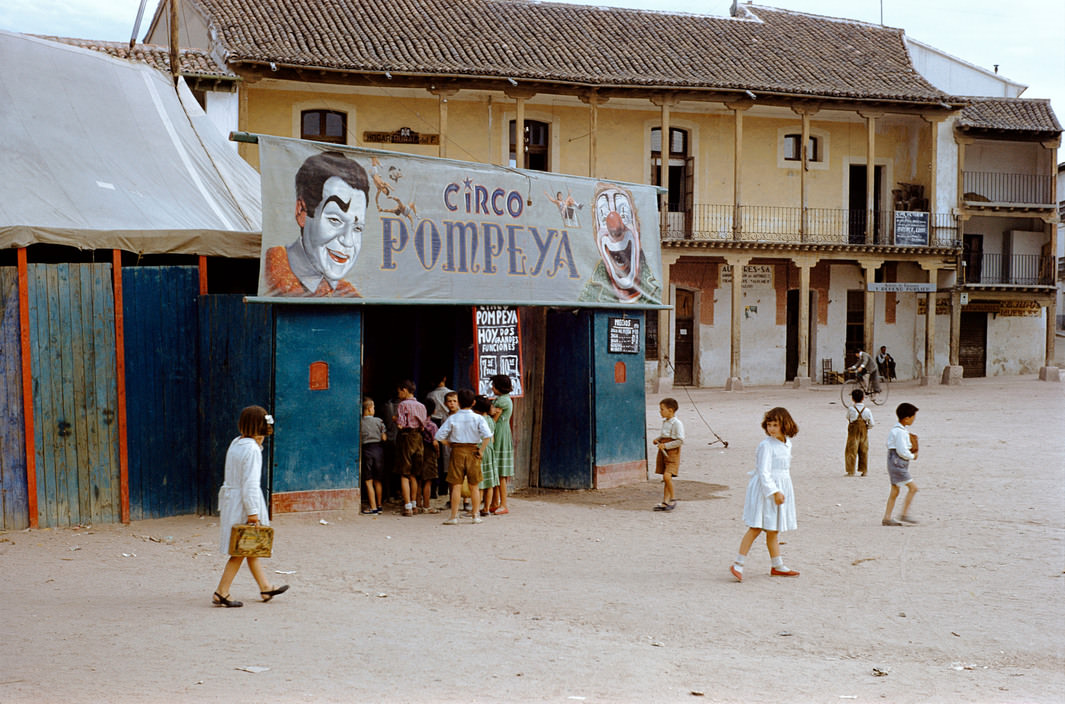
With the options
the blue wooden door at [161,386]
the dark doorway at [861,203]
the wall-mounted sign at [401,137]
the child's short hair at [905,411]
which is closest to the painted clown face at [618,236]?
the child's short hair at [905,411]

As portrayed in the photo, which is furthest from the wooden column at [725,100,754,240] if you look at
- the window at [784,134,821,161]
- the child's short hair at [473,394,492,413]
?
the child's short hair at [473,394,492,413]

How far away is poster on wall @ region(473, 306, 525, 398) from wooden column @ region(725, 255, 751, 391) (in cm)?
1658

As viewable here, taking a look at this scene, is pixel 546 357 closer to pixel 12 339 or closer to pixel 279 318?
pixel 279 318

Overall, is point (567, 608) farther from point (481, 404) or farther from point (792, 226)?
point (792, 226)

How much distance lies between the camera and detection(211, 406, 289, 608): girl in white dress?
679 cm

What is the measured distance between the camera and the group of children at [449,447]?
1008 centimetres

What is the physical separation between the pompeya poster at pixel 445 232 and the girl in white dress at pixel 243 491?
2985 mm

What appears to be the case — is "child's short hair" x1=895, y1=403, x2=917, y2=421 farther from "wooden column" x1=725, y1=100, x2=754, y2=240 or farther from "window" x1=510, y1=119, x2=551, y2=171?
"window" x1=510, y1=119, x2=551, y2=171

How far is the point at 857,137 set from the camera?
30625 millimetres

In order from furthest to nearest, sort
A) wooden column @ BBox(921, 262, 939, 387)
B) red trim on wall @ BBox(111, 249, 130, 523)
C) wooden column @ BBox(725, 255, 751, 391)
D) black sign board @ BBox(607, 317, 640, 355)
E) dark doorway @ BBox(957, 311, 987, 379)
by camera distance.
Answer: dark doorway @ BBox(957, 311, 987, 379)
wooden column @ BBox(921, 262, 939, 387)
wooden column @ BBox(725, 255, 751, 391)
black sign board @ BBox(607, 317, 640, 355)
red trim on wall @ BBox(111, 249, 130, 523)

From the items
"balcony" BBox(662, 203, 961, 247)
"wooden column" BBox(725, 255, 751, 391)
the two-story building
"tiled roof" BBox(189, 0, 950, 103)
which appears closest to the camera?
"tiled roof" BBox(189, 0, 950, 103)

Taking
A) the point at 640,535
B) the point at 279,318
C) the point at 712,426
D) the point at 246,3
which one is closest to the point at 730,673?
the point at 640,535

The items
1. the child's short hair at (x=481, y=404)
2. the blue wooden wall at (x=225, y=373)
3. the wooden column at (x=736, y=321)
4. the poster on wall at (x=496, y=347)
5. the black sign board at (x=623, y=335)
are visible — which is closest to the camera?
the blue wooden wall at (x=225, y=373)

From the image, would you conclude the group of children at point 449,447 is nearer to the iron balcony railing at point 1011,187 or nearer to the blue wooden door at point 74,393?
the blue wooden door at point 74,393
